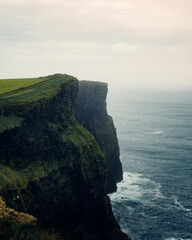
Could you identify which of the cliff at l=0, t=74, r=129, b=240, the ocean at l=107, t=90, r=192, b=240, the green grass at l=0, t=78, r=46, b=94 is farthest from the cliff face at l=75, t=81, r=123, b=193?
the cliff at l=0, t=74, r=129, b=240

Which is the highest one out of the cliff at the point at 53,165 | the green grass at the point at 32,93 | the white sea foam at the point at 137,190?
the green grass at the point at 32,93

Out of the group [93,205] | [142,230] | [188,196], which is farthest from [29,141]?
[188,196]

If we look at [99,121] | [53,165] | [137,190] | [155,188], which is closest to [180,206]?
[155,188]

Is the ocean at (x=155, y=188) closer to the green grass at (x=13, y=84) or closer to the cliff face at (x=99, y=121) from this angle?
the cliff face at (x=99, y=121)

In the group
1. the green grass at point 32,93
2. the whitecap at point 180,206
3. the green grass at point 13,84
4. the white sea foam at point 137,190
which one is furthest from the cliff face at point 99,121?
the green grass at point 13,84

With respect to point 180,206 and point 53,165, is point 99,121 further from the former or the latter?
point 53,165

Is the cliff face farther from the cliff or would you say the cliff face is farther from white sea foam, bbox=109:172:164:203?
the cliff
